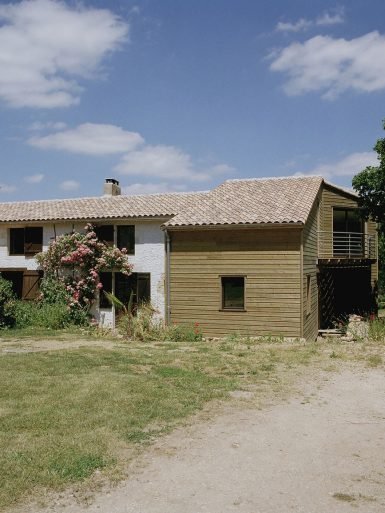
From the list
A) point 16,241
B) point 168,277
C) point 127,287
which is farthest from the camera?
point 16,241

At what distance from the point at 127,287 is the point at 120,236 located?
2376 millimetres

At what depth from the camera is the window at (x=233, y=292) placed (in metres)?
18.7

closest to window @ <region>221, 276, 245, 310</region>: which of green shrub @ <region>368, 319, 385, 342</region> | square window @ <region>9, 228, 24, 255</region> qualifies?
green shrub @ <region>368, 319, 385, 342</region>

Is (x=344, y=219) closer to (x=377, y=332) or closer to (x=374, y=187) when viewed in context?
(x=374, y=187)

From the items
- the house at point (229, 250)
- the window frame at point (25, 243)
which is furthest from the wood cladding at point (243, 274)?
the window frame at point (25, 243)

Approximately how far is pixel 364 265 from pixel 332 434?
18767mm

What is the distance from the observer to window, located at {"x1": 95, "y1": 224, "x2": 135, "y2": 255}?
73.9 feet

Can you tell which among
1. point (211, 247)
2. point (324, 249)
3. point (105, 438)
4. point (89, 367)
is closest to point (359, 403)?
point (105, 438)

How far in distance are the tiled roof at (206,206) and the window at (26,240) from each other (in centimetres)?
75

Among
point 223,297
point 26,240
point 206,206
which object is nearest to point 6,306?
point 26,240

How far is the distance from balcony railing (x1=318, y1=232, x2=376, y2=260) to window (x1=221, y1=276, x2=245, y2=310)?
5328 mm

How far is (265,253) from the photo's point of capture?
1830 cm

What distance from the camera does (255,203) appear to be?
20.2m

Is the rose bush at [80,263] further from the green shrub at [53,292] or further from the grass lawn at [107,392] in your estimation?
the grass lawn at [107,392]
